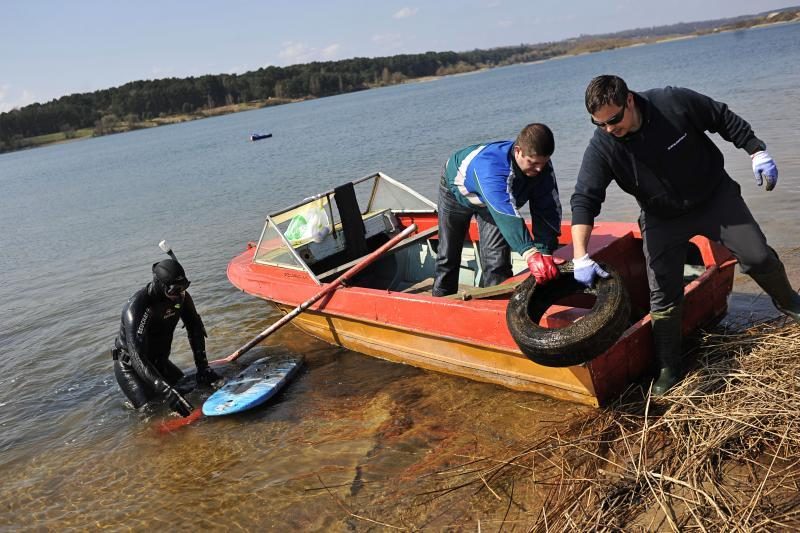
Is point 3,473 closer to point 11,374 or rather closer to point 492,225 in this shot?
point 11,374

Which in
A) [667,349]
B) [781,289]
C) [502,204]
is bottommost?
[667,349]

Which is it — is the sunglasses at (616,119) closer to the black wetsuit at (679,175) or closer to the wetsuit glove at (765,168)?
the black wetsuit at (679,175)

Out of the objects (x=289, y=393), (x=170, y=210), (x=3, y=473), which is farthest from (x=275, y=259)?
(x=170, y=210)

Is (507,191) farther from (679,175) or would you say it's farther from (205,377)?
(205,377)

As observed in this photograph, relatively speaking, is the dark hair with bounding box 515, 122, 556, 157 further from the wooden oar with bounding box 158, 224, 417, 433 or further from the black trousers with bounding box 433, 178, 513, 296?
the wooden oar with bounding box 158, 224, 417, 433

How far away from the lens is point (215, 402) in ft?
18.1

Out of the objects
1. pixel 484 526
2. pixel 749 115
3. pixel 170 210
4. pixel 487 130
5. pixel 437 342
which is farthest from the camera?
pixel 487 130

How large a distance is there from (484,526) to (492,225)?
2476 mm

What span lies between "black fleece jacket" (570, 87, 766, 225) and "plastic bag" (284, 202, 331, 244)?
374 centimetres

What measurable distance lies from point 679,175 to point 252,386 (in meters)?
4.07

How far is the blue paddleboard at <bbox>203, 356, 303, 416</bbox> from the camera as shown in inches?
212

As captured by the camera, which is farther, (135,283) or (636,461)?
(135,283)

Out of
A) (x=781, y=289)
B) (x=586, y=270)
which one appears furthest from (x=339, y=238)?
(x=781, y=289)

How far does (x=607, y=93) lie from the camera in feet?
10.3
